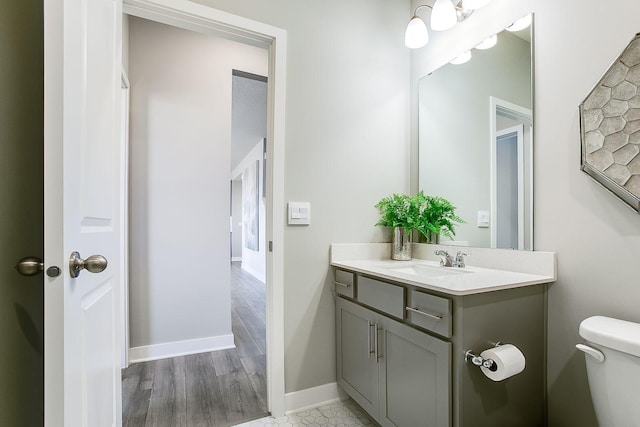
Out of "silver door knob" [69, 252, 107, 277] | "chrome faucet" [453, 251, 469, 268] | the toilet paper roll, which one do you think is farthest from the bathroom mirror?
"silver door knob" [69, 252, 107, 277]

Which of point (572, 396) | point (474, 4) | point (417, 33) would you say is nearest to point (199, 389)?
point (572, 396)

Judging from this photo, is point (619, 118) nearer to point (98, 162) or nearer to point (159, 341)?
point (98, 162)

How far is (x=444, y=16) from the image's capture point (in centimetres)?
163

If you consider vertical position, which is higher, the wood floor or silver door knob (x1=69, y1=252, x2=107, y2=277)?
silver door knob (x1=69, y1=252, x2=107, y2=277)

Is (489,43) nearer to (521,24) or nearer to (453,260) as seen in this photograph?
(521,24)

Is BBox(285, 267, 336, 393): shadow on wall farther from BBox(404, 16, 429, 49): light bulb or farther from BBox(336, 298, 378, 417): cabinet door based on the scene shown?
BBox(404, 16, 429, 49): light bulb

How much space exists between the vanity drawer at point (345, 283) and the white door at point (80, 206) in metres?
1.05

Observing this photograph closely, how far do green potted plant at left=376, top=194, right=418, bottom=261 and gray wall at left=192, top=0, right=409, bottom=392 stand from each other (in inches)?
3.6

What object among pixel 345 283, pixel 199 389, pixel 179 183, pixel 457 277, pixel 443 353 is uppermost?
pixel 179 183

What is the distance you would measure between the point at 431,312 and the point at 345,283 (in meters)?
0.62

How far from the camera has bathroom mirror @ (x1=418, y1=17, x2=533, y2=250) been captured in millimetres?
1429

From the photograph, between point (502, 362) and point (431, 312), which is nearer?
point (502, 362)

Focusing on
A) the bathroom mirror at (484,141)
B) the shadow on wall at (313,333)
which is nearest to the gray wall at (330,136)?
the shadow on wall at (313,333)

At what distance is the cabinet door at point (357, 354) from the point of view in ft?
4.80
